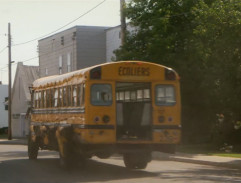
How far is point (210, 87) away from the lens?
2920cm

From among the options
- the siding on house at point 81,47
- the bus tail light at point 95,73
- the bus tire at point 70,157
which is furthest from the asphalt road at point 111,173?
the siding on house at point 81,47

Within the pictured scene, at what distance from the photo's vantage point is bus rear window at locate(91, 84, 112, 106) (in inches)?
662

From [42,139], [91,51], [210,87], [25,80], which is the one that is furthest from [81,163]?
[25,80]

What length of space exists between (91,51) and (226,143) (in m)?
22.2

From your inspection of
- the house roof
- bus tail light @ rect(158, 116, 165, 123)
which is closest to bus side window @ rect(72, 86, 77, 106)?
bus tail light @ rect(158, 116, 165, 123)

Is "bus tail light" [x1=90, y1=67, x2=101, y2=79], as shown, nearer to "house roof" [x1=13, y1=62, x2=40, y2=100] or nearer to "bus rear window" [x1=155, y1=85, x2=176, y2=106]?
"bus rear window" [x1=155, y1=85, x2=176, y2=106]

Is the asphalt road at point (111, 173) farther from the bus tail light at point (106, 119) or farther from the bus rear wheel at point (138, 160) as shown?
the bus tail light at point (106, 119)

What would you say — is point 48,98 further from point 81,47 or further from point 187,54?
point 81,47

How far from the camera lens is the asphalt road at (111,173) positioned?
15.8m

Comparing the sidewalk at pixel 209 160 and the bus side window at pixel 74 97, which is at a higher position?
the bus side window at pixel 74 97

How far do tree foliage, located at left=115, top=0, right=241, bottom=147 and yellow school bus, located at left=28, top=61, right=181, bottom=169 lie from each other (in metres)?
8.94

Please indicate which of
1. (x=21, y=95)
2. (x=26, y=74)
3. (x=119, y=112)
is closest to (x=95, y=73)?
(x=119, y=112)

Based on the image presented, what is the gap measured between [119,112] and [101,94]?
99 centimetres

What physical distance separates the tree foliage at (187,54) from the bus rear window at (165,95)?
29.4ft
